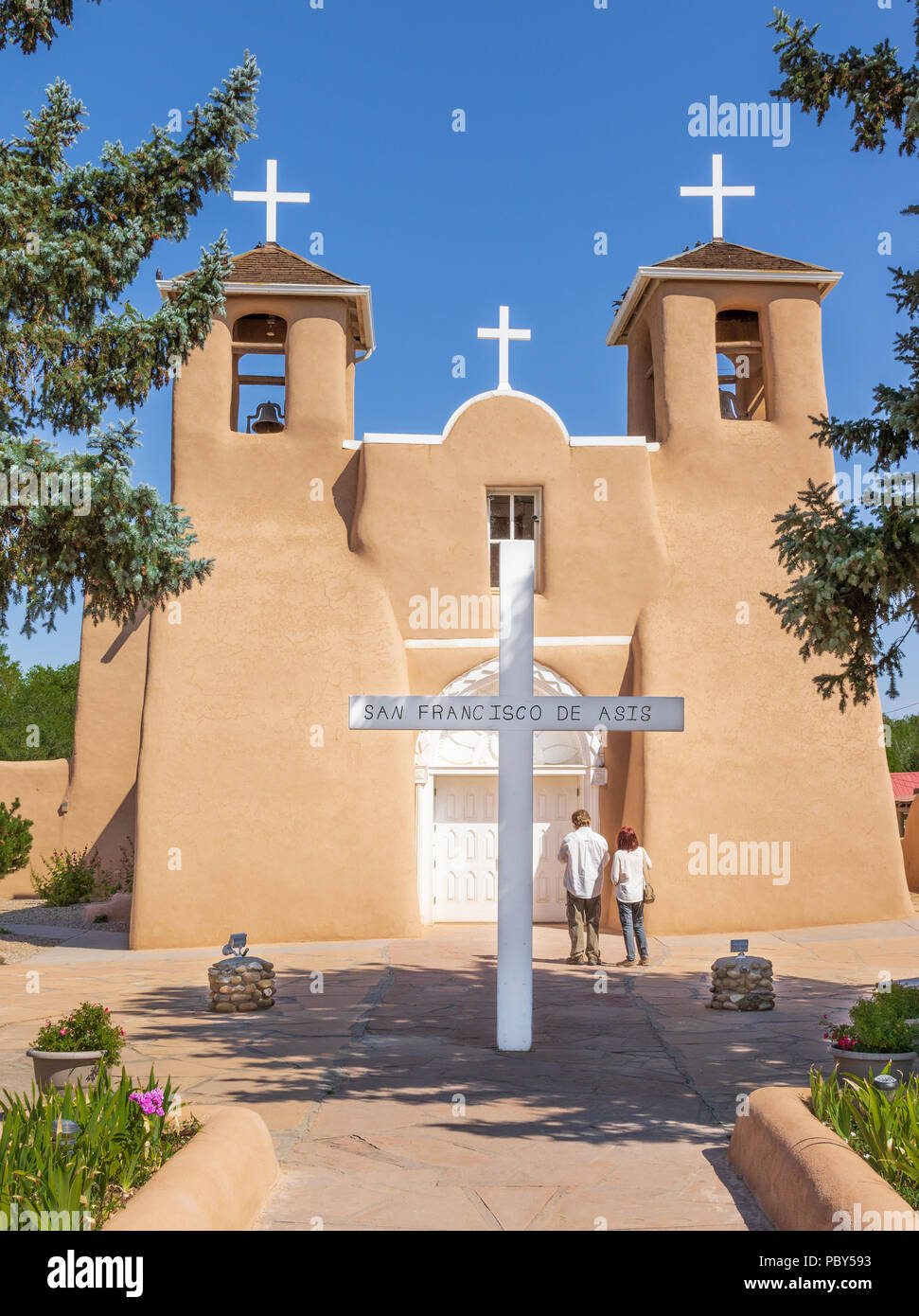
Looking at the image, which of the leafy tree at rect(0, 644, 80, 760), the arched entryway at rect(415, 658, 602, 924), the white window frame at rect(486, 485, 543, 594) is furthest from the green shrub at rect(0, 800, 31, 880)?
the leafy tree at rect(0, 644, 80, 760)

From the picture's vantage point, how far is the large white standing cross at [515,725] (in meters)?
8.72

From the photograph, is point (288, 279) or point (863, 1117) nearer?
point (863, 1117)

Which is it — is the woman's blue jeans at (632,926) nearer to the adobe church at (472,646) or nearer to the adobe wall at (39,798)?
the adobe church at (472,646)

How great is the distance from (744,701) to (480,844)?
171 inches

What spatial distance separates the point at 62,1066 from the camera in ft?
21.1

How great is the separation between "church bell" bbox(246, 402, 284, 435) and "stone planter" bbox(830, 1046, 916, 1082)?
43.3ft

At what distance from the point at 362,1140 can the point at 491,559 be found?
11749 millimetres

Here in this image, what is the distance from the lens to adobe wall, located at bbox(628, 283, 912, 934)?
16.0 metres

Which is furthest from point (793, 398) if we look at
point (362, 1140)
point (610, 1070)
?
point (362, 1140)

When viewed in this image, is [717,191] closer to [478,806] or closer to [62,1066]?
[478,806]

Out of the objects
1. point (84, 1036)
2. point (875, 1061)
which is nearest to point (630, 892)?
point (875, 1061)
